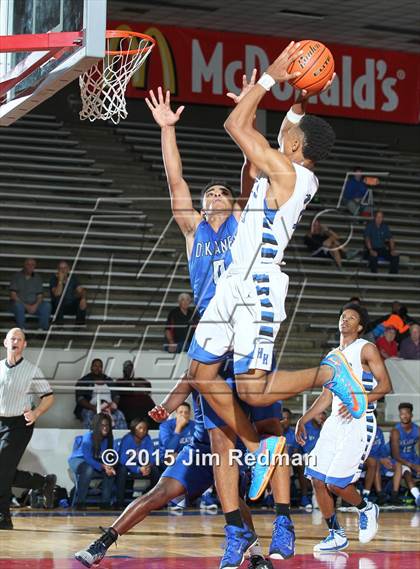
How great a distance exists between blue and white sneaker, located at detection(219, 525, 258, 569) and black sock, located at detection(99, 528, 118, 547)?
28.8 inches

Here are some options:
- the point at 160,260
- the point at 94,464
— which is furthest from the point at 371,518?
the point at 160,260

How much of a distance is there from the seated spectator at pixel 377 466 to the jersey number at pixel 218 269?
744cm

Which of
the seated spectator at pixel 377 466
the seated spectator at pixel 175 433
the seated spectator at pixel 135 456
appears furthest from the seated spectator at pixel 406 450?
the seated spectator at pixel 135 456

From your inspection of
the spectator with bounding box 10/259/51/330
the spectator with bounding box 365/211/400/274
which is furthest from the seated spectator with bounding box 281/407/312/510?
the spectator with bounding box 365/211/400/274

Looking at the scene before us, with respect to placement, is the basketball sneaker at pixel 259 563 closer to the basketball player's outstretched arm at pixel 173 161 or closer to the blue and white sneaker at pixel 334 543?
the basketball player's outstretched arm at pixel 173 161

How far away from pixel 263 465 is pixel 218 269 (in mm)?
1309

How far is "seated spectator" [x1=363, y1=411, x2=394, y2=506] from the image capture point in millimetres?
13492

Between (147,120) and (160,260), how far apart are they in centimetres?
379

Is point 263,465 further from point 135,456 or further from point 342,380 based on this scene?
point 135,456

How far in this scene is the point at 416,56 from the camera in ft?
64.1

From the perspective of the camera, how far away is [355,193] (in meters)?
19.7

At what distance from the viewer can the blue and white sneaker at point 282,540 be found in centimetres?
616

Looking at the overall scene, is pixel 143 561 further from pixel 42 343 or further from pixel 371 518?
pixel 42 343

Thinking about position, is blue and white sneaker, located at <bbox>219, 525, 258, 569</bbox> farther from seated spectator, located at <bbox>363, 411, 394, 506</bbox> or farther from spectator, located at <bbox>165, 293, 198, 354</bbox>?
spectator, located at <bbox>165, 293, 198, 354</bbox>
